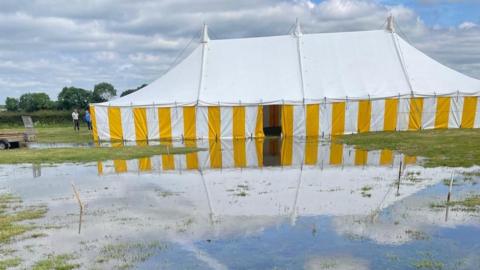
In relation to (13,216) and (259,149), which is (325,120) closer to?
(259,149)

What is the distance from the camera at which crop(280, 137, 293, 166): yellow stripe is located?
1213cm

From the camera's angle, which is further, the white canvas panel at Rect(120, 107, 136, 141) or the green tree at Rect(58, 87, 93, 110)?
the green tree at Rect(58, 87, 93, 110)

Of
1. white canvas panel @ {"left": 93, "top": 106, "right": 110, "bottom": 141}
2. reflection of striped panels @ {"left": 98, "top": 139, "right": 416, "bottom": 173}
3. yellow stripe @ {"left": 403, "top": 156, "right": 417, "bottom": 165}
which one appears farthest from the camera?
white canvas panel @ {"left": 93, "top": 106, "right": 110, "bottom": 141}

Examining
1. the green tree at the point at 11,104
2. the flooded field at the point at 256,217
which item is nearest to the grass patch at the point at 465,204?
the flooded field at the point at 256,217

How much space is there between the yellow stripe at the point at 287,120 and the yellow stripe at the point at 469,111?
8196mm

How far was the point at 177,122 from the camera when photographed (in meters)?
19.1

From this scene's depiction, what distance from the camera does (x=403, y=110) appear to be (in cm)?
1852

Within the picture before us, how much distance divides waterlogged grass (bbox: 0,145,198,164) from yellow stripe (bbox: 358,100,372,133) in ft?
27.0

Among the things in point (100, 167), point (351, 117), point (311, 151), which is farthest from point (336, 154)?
point (100, 167)

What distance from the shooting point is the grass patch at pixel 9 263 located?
4.91m

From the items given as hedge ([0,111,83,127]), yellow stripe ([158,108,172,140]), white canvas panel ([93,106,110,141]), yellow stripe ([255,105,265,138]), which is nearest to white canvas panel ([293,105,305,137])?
yellow stripe ([255,105,265,138])

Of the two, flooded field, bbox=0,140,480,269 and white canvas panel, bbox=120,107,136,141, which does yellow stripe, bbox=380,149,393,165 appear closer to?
flooded field, bbox=0,140,480,269

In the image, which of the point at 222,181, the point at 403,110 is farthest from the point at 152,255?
the point at 403,110

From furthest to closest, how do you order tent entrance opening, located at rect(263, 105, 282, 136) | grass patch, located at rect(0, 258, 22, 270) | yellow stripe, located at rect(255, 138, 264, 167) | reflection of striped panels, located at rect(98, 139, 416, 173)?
tent entrance opening, located at rect(263, 105, 282, 136) → yellow stripe, located at rect(255, 138, 264, 167) → reflection of striped panels, located at rect(98, 139, 416, 173) → grass patch, located at rect(0, 258, 22, 270)
